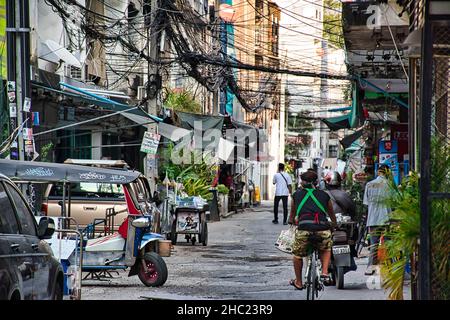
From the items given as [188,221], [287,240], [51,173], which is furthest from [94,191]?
[287,240]

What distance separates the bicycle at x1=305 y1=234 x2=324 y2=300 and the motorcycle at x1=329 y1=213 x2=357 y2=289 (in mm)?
1730

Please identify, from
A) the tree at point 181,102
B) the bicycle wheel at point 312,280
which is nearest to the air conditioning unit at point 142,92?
the tree at point 181,102

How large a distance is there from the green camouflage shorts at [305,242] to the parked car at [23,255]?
11.6 ft

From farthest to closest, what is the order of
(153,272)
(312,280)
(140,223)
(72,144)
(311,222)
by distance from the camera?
(72,144) < (153,272) < (140,223) < (311,222) < (312,280)

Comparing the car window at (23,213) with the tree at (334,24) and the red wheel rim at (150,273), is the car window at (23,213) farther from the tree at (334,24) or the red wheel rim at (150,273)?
the tree at (334,24)

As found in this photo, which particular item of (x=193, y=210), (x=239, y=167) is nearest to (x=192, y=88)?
(x=239, y=167)

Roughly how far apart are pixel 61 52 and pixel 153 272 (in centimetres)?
987

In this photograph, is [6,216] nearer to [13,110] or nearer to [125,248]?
[125,248]

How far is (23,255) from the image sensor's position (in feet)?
29.5

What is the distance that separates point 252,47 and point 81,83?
34418mm

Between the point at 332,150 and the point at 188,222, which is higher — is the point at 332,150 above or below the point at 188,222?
above
